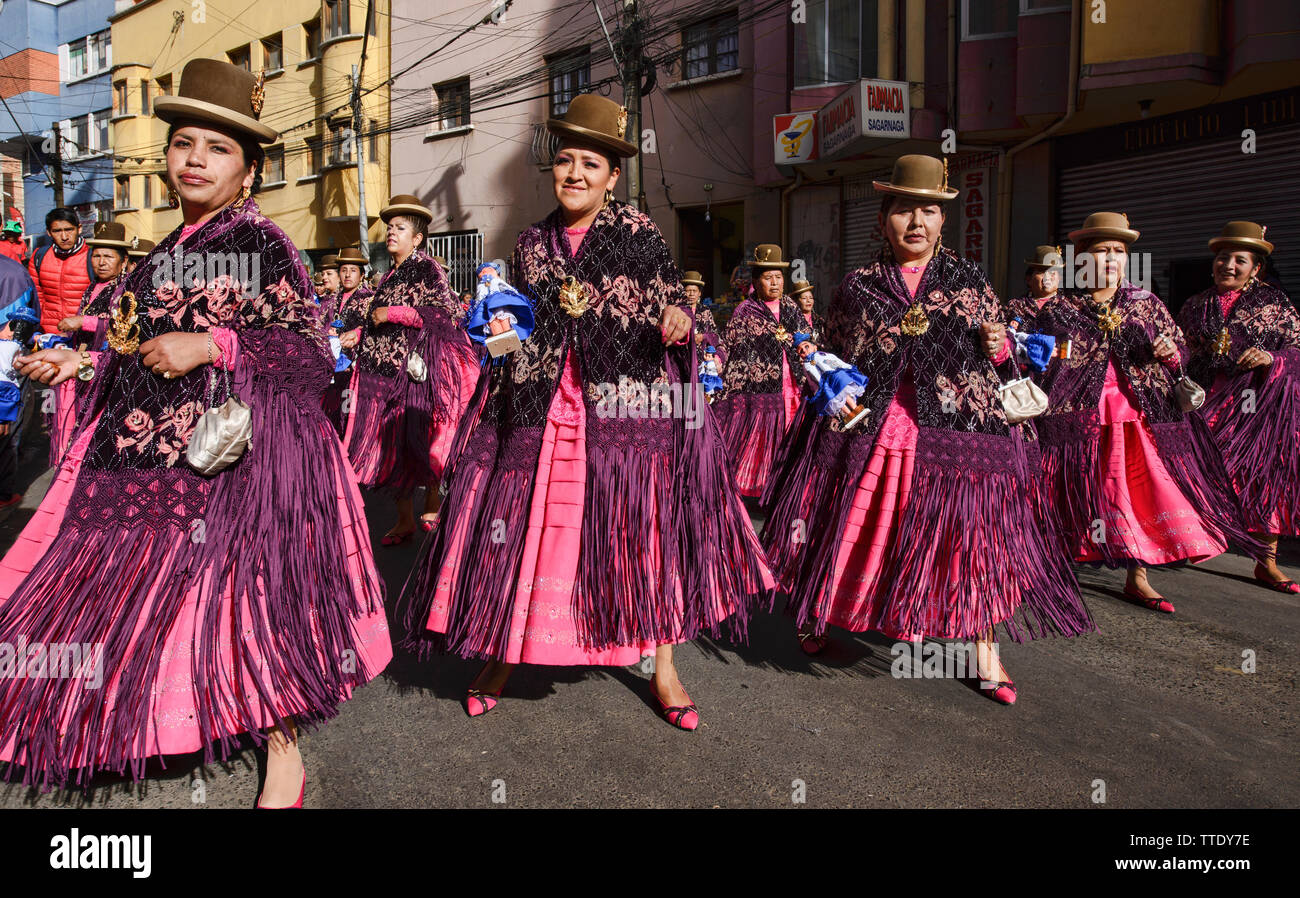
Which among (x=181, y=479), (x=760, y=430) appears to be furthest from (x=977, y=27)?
(x=181, y=479)

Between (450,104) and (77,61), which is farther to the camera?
(77,61)

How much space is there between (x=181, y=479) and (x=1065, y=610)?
3.12 m

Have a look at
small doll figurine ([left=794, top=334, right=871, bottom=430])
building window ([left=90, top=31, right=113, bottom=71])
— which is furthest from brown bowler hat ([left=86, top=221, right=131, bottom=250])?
building window ([left=90, top=31, right=113, bottom=71])

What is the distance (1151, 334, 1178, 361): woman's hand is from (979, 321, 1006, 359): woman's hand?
1602 mm

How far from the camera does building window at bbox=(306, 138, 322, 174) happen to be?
2498 centimetres

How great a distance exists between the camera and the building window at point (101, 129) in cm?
3338

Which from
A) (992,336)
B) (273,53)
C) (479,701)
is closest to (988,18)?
(992,336)

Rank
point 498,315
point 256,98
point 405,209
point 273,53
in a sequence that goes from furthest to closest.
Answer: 1. point 273,53
2. point 405,209
3. point 498,315
4. point 256,98

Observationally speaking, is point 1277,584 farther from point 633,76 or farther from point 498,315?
point 633,76

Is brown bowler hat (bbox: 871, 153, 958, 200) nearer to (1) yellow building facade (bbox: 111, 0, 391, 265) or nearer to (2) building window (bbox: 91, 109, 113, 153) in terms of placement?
(1) yellow building facade (bbox: 111, 0, 391, 265)

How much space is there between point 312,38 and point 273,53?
6.92 ft

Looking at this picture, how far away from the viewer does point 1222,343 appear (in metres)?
5.80

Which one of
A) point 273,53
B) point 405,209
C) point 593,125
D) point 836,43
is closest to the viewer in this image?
point 593,125

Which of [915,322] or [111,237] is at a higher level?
[111,237]
